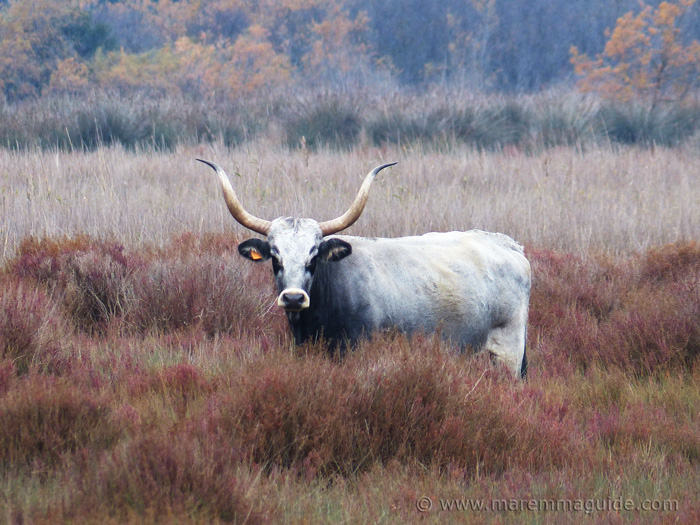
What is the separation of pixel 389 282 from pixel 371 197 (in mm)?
5420

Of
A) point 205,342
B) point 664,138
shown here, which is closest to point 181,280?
point 205,342

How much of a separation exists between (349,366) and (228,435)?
1.00 m

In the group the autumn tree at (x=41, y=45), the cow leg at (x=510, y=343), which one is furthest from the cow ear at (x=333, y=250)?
the autumn tree at (x=41, y=45)

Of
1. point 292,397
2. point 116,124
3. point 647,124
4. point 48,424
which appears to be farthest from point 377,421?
point 647,124

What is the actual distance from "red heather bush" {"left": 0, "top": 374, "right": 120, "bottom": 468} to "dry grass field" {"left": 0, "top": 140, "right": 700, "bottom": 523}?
0.04ft

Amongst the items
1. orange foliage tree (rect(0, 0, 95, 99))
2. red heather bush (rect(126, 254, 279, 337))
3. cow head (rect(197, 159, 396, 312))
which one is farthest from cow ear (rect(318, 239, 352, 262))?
orange foliage tree (rect(0, 0, 95, 99))

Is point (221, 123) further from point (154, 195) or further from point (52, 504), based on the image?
point (52, 504)

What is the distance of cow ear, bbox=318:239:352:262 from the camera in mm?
4980

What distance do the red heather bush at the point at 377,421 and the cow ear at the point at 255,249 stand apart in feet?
3.30

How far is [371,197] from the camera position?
35.0ft

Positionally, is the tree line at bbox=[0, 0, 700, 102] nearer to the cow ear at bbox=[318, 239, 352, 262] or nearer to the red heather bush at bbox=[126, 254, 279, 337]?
the red heather bush at bbox=[126, 254, 279, 337]

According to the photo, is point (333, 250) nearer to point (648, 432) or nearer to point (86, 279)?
point (648, 432)

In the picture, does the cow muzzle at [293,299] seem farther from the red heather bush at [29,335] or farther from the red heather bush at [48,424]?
the red heather bush at [29,335]

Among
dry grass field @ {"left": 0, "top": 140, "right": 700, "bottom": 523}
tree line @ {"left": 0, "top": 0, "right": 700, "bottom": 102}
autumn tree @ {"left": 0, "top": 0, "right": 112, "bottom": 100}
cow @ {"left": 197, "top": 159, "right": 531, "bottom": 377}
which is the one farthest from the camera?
tree line @ {"left": 0, "top": 0, "right": 700, "bottom": 102}
